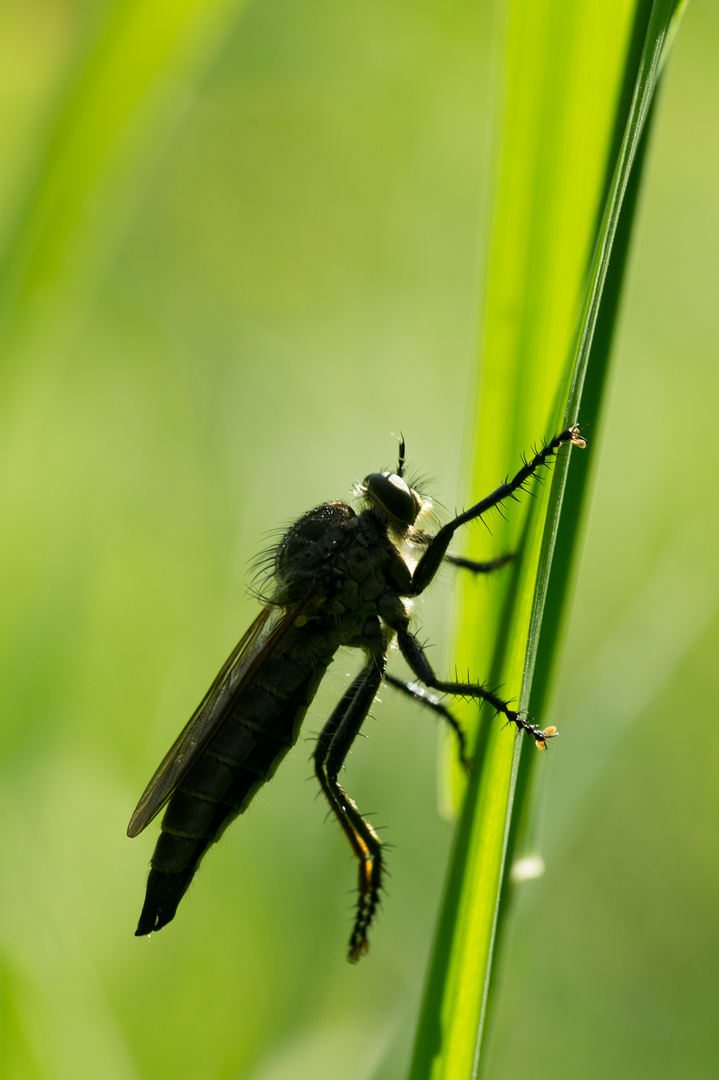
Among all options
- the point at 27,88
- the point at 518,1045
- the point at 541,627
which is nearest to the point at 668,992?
the point at 518,1045

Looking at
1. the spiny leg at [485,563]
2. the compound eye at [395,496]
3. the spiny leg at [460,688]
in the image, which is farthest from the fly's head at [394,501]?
the spiny leg at [485,563]

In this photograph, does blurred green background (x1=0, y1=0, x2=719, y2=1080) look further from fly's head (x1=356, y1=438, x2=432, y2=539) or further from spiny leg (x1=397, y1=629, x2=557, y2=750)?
fly's head (x1=356, y1=438, x2=432, y2=539)

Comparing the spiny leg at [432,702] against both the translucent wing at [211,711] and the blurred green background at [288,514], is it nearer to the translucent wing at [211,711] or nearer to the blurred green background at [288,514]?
the blurred green background at [288,514]

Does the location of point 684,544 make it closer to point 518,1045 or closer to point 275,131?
point 518,1045

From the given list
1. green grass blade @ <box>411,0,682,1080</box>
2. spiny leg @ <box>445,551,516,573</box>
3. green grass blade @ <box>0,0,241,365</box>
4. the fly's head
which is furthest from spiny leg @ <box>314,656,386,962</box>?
green grass blade @ <box>0,0,241,365</box>

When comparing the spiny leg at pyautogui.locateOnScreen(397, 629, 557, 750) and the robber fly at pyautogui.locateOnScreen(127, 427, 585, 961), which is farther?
the robber fly at pyautogui.locateOnScreen(127, 427, 585, 961)

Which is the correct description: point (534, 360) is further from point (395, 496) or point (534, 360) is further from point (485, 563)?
point (395, 496)
